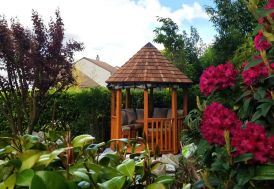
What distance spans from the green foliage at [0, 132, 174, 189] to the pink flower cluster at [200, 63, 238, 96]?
0.53 metres

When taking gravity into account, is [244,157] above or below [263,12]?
below

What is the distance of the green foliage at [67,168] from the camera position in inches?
57.3

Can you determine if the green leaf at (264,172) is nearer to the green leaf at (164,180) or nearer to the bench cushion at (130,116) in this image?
the green leaf at (164,180)

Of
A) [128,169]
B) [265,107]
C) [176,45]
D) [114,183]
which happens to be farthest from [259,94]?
[176,45]

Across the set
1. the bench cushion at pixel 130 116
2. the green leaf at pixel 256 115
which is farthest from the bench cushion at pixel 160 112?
the green leaf at pixel 256 115

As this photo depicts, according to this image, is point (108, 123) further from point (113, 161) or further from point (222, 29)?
point (113, 161)

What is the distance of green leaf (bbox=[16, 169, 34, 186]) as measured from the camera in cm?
150

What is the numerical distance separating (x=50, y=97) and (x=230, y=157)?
37.7 feet

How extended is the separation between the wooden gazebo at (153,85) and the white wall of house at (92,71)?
102 feet

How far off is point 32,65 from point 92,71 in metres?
31.8

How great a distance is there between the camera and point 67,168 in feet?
5.02

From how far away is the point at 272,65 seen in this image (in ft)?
6.60

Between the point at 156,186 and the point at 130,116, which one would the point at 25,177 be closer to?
the point at 156,186

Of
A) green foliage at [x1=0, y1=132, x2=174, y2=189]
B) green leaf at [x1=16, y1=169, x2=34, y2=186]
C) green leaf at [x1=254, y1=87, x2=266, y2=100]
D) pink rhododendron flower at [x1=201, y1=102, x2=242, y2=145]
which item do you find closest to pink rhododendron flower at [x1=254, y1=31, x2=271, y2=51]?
green leaf at [x1=254, y1=87, x2=266, y2=100]
